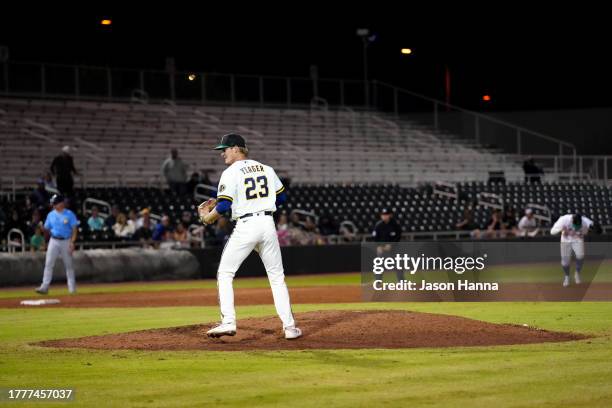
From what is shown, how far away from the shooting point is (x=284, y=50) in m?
51.8

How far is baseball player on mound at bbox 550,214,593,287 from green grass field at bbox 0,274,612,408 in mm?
8602

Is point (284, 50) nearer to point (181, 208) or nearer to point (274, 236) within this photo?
point (181, 208)

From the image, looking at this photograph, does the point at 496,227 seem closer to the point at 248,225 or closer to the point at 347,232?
the point at 347,232

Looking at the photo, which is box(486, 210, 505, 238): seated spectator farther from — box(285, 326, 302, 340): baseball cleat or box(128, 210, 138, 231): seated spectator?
box(285, 326, 302, 340): baseball cleat

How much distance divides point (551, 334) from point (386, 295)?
600 cm

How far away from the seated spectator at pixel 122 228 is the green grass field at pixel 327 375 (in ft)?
52.4

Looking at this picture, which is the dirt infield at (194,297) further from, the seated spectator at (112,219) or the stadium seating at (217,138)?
the stadium seating at (217,138)

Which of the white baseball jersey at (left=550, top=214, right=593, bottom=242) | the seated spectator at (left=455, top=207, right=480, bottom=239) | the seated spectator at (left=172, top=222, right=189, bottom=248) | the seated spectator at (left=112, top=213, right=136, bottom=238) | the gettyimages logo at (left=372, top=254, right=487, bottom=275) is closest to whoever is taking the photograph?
the gettyimages logo at (left=372, top=254, right=487, bottom=275)

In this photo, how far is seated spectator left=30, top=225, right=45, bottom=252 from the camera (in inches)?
1139

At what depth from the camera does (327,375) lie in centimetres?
1059

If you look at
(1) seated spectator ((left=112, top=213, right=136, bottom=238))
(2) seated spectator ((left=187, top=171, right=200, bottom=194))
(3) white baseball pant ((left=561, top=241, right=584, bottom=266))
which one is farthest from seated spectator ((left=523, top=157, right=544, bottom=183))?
(3) white baseball pant ((left=561, top=241, right=584, bottom=266))

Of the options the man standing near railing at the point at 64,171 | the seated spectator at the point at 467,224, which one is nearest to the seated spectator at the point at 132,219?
the man standing near railing at the point at 64,171

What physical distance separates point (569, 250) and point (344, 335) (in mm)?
11353

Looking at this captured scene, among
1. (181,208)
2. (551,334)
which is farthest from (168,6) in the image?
(551,334)
